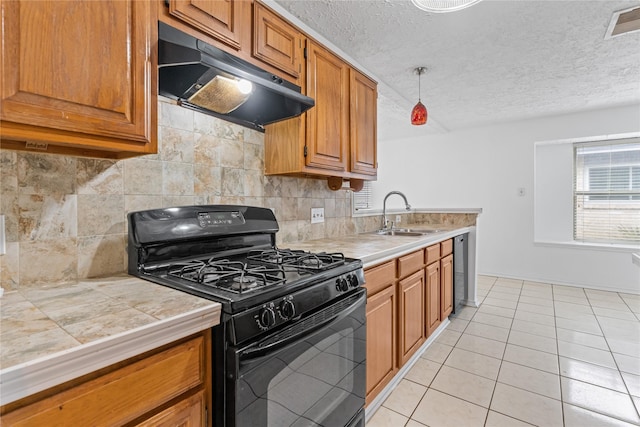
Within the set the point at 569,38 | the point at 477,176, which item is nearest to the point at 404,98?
the point at 569,38

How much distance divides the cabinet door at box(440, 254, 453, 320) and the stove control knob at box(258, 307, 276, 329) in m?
2.03

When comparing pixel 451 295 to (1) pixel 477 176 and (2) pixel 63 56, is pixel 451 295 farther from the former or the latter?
(2) pixel 63 56

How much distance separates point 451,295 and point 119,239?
108 inches

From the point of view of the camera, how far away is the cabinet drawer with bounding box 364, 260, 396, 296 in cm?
155

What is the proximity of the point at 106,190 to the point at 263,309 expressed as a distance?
0.83 meters

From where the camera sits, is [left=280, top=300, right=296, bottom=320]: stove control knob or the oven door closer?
the oven door

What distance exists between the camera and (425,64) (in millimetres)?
2559

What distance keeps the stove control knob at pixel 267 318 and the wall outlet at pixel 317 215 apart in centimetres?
130

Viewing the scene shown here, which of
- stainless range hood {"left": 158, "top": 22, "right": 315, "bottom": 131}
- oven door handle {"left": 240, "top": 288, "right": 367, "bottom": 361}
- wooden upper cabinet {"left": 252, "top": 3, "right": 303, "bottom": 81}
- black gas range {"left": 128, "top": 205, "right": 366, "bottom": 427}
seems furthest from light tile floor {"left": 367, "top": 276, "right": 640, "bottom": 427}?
wooden upper cabinet {"left": 252, "top": 3, "right": 303, "bottom": 81}

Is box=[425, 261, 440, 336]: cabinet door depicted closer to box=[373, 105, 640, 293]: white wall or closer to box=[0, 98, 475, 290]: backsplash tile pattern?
box=[0, 98, 475, 290]: backsplash tile pattern

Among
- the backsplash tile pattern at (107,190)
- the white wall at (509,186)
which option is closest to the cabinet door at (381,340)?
the backsplash tile pattern at (107,190)

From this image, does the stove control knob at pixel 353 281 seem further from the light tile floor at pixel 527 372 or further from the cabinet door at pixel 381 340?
the light tile floor at pixel 527 372

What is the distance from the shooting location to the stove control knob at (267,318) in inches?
34.9

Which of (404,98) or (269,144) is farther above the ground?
(404,98)
